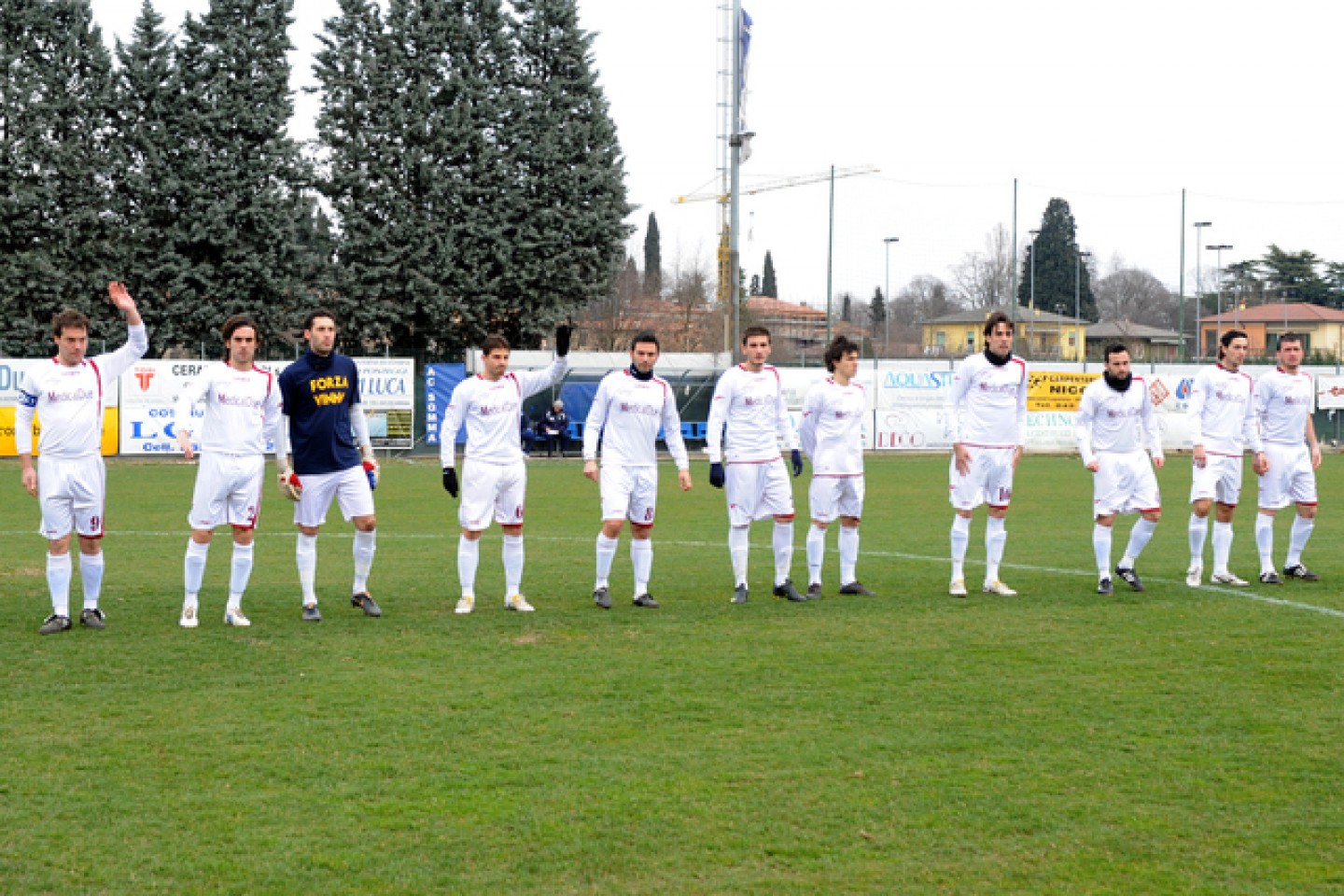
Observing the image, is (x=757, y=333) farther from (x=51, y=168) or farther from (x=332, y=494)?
(x=51, y=168)

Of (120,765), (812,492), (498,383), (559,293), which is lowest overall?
(120,765)

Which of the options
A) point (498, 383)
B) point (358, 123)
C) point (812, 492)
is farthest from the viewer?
point (358, 123)

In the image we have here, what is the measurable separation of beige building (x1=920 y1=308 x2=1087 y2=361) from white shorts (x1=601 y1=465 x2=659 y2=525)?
117 ft

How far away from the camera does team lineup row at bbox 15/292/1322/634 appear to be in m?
9.37

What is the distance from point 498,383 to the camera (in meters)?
10.3

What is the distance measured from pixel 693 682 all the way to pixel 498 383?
139 inches

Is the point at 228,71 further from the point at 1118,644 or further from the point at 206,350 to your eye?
the point at 1118,644

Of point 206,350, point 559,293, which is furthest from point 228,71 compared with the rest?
point 559,293

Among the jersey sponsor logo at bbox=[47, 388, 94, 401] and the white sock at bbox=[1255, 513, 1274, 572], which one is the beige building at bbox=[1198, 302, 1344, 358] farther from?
the jersey sponsor logo at bbox=[47, 388, 94, 401]

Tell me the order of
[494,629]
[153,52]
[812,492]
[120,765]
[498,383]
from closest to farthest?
[120,765] → [494,629] → [498,383] → [812,492] → [153,52]

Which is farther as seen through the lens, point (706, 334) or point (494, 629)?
point (706, 334)

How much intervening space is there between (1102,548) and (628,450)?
4126 millimetres

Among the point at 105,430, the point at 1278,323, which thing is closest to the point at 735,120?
the point at 105,430

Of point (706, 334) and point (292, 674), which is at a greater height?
point (706, 334)
